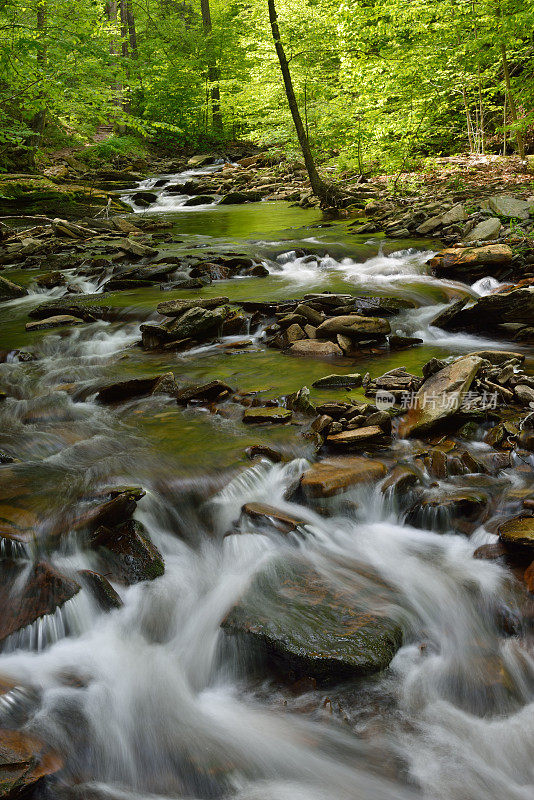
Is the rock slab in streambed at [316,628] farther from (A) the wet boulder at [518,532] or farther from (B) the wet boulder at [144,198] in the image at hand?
(B) the wet boulder at [144,198]

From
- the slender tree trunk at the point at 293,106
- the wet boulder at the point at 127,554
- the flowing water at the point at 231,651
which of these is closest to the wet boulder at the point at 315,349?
the flowing water at the point at 231,651

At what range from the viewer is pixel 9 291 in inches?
354

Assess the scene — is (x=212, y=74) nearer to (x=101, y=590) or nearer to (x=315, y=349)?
(x=315, y=349)

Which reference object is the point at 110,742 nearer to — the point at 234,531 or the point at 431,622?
the point at 234,531

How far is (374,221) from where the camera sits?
12266mm

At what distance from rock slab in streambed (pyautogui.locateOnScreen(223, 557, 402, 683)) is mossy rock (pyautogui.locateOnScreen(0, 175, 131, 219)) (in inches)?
515

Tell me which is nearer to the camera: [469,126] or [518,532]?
[518,532]

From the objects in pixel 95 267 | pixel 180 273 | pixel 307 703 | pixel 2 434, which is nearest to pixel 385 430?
pixel 307 703

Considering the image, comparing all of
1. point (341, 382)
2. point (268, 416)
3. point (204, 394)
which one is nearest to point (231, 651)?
point (268, 416)

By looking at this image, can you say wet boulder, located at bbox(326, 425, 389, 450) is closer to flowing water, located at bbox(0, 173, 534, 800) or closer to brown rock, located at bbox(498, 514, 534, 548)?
flowing water, located at bbox(0, 173, 534, 800)

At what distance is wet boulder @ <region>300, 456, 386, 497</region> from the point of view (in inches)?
148

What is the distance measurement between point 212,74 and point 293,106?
18.4 m

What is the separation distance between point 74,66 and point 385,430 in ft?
32.4

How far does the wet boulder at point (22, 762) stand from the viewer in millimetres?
1998
